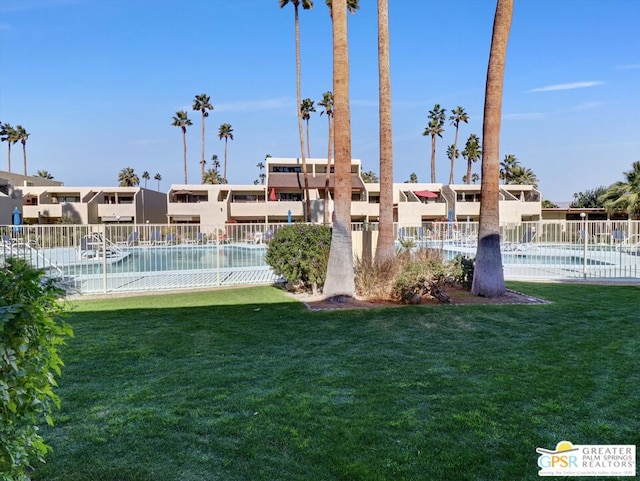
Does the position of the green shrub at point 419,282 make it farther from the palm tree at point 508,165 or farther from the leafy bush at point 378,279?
the palm tree at point 508,165

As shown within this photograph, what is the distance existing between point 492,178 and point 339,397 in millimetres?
7284

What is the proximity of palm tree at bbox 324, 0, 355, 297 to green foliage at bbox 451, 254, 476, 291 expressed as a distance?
2845 millimetres

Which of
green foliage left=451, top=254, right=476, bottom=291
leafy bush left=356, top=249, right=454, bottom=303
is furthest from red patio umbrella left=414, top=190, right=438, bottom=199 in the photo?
leafy bush left=356, top=249, right=454, bottom=303

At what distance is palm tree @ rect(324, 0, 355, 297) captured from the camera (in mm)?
9828

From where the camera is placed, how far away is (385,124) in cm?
1124

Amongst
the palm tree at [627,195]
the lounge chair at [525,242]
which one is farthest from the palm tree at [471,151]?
the lounge chair at [525,242]

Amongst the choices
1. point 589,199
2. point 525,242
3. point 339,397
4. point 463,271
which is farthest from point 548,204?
point 339,397

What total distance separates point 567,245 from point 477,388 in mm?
14977

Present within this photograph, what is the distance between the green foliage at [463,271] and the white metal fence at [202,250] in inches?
47.9

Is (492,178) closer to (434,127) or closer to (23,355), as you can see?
(23,355)

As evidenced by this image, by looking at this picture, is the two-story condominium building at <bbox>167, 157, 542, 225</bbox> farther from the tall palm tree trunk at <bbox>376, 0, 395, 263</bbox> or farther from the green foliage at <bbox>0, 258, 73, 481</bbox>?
the green foliage at <bbox>0, 258, 73, 481</bbox>

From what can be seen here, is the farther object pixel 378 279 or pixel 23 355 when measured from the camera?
pixel 378 279

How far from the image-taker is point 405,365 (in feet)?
17.4

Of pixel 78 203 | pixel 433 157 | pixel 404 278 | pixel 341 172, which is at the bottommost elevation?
pixel 404 278
